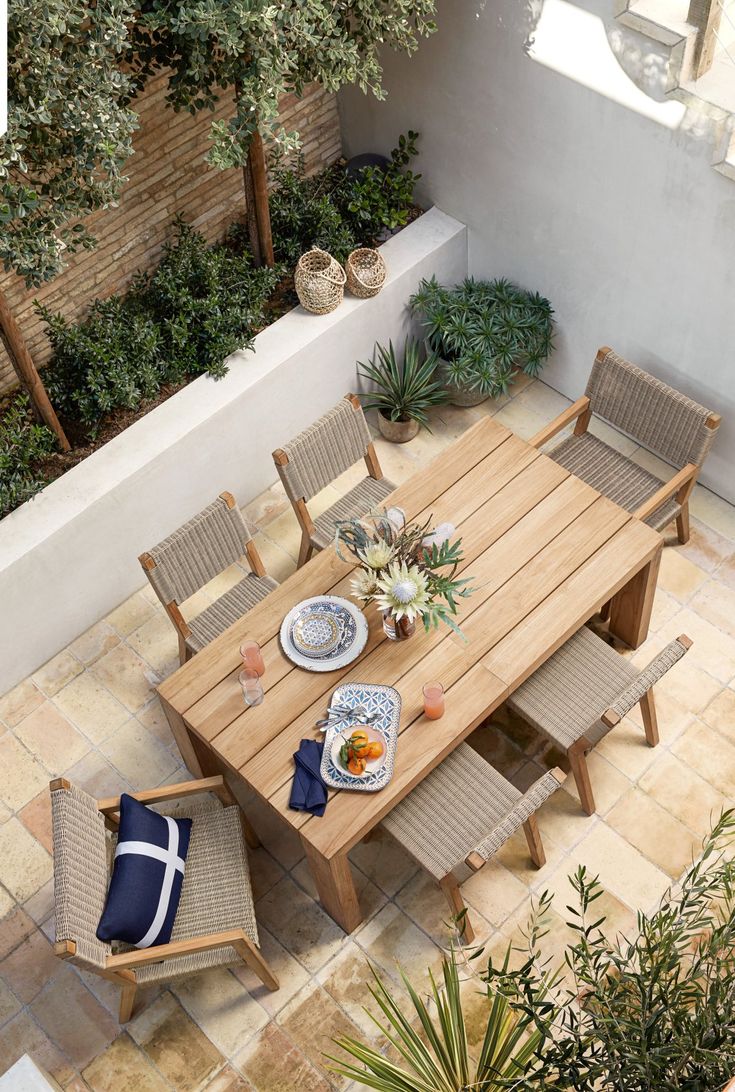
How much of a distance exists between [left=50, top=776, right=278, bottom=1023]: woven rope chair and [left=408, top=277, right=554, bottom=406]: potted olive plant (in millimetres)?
2634

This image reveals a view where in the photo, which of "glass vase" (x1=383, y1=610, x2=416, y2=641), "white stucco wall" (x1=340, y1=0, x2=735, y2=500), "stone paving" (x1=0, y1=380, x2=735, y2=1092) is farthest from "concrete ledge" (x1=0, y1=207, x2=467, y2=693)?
"glass vase" (x1=383, y1=610, x2=416, y2=641)

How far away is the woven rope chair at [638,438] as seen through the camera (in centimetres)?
495

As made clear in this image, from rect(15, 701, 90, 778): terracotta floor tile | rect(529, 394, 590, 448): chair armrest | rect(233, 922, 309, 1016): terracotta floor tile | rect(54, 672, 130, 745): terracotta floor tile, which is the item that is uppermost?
rect(529, 394, 590, 448): chair armrest

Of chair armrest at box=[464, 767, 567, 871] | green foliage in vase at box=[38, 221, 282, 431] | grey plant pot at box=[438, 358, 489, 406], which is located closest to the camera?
chair armrest at box=[464, 767, 567, 871]

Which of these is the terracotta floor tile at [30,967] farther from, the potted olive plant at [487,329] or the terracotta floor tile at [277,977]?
the potted olive plant at [487,329]

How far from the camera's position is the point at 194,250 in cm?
555

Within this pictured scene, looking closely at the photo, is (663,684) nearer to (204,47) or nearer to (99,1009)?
(99,1009)

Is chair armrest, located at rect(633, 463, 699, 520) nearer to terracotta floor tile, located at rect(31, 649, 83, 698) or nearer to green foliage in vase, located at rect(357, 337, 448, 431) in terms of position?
green foliage in vase, located at rect(357, 337, 448, 431)

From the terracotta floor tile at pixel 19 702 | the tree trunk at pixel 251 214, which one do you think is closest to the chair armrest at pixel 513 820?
the terracotta floor tile at pixel 19 702

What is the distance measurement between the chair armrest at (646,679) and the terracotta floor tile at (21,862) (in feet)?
8.26

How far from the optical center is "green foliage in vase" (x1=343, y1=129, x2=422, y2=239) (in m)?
5.82

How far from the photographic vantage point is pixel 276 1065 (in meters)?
4.18

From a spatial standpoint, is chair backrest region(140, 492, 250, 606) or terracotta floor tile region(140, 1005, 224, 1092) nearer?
terracotta floor tile region(140, 1005, 224, 1092)

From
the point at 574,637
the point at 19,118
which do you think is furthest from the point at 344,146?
the point at 574,637
